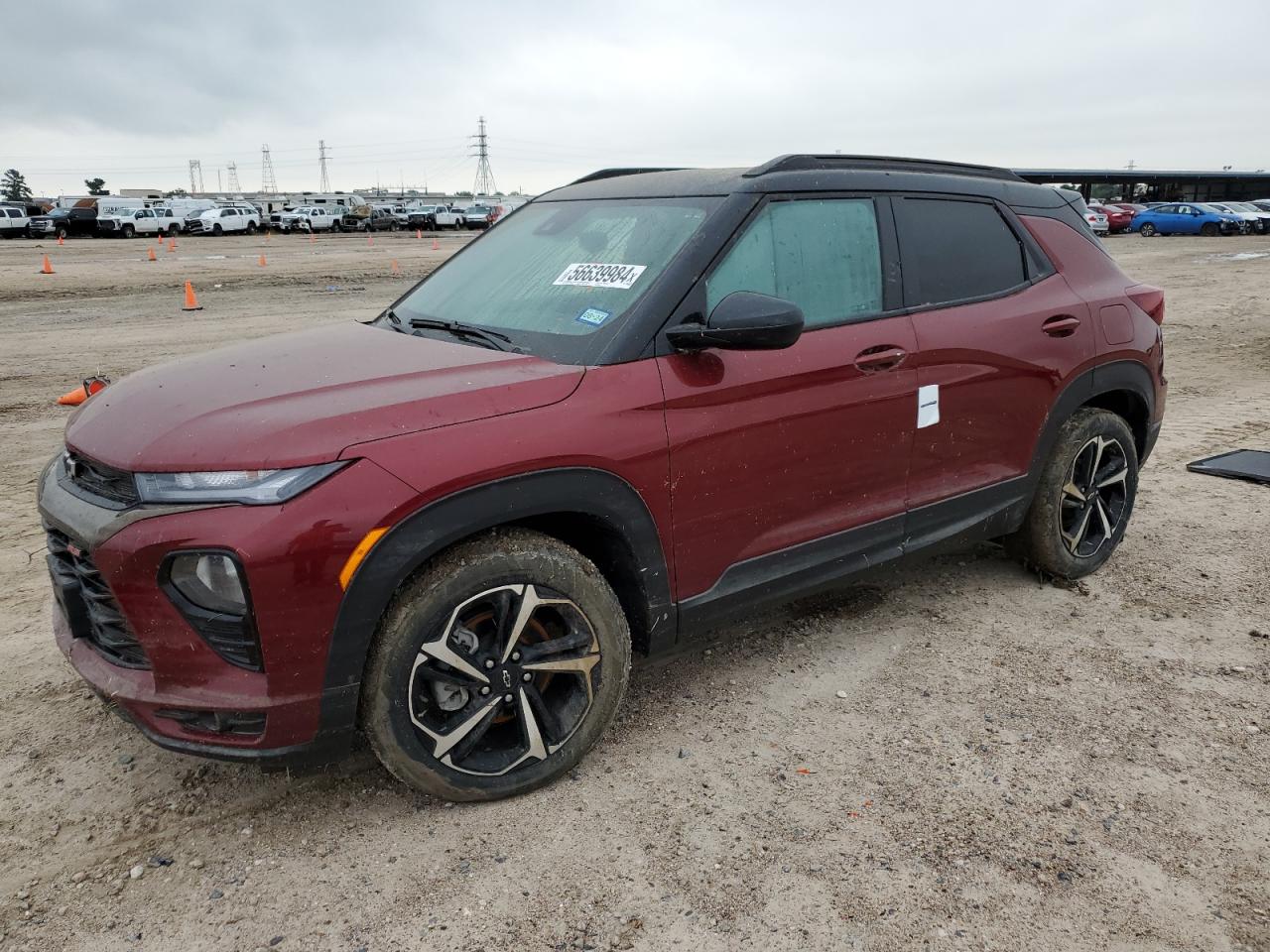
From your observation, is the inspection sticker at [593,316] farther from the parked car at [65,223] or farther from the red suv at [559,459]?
the parked car at [65,223]

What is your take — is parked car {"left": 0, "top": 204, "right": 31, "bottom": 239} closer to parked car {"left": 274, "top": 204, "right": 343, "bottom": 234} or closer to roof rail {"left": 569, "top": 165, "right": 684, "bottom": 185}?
parked car {"left": 274, "top": 204, "right": 343, "bottom": 234}

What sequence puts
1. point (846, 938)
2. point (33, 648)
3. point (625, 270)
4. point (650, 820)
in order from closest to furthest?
point (846, 938)
point (650, 820)
point (625, 270)
point (33, 648)

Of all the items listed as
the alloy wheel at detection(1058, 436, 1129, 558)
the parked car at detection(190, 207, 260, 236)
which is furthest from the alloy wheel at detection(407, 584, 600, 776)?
the parked car at detection(190, 207, 260, 236)

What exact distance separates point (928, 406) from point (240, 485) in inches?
98.2

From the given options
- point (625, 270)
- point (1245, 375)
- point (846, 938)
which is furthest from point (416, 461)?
point (1245, 375)

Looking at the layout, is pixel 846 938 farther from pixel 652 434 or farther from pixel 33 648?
pixel 33 648

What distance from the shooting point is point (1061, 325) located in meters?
4.21

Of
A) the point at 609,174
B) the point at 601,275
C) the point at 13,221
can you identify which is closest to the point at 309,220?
the point at 13,221

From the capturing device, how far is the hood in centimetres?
253

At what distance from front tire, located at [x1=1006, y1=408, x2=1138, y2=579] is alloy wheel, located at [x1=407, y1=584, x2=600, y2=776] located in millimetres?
2467

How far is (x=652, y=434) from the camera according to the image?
2996 millimetres

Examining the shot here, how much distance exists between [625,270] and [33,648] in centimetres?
288

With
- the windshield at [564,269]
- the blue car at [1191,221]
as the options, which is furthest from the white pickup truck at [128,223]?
the windshield at [564,269]

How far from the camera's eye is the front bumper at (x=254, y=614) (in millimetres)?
2430
